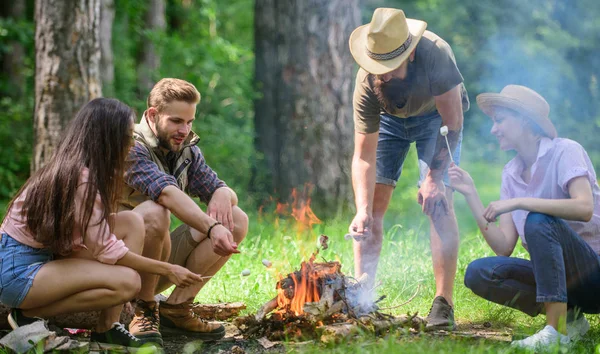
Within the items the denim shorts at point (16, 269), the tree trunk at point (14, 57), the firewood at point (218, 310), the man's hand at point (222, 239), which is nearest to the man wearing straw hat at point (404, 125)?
the firewood at point (218, 310)

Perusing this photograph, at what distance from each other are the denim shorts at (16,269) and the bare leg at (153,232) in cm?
58

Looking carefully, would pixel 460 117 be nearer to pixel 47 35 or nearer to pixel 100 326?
pixel 100 326

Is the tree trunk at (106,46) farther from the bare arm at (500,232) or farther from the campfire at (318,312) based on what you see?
the bare arm at (500,232)

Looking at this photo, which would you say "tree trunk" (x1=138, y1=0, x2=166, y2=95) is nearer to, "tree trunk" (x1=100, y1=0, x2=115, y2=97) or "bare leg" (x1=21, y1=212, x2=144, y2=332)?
"tree trunk" (x1=100, y1=0, x2=115, y2=97)

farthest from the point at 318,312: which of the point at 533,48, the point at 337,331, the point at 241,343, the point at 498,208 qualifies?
the point at 533,48

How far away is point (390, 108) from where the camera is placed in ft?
15.5

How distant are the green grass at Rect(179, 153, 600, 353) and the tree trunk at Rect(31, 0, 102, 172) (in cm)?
215

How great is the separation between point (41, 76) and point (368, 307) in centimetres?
440

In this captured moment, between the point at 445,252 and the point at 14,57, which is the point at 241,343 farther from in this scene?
the point at 14,57

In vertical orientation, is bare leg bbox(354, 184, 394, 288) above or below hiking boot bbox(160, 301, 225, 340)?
above

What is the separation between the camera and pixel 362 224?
4.78m

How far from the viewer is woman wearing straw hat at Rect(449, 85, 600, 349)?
3912 millimetres

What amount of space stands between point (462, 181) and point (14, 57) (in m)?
13.0

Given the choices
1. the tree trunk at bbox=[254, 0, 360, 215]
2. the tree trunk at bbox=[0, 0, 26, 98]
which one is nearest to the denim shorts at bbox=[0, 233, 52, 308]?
the tree trunk at bbox=[254, 0, 360, 215]
